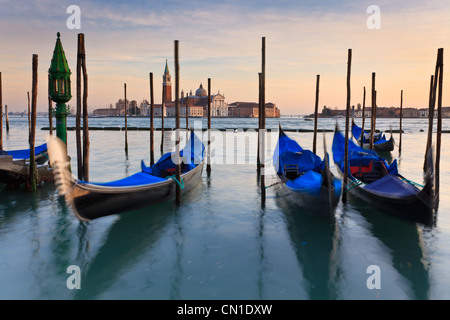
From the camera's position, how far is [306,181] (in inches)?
246

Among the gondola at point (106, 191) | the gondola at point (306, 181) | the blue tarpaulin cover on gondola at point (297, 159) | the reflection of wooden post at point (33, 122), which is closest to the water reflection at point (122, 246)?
the gondola at point (106, 191)

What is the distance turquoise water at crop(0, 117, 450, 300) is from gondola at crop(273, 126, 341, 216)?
17.2 inches

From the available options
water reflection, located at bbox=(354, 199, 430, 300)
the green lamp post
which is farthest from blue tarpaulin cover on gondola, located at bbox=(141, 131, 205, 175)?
water reflection, located at bbox=(354, 199, 430, 300)

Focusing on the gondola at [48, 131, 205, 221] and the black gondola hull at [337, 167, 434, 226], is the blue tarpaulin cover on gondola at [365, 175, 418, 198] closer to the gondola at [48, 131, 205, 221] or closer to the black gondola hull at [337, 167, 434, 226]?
the black gondola hull at [337, 167, 434, 226]

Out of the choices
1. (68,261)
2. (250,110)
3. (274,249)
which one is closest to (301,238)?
(274,249)

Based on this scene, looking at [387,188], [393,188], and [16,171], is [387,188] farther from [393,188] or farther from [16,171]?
[16,171]

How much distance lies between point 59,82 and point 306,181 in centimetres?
830

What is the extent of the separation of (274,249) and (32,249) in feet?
12.4

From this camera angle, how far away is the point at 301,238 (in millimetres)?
5438

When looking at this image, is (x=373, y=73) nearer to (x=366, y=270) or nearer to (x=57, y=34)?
(x=366, y=270)

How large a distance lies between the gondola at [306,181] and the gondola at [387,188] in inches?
35.7

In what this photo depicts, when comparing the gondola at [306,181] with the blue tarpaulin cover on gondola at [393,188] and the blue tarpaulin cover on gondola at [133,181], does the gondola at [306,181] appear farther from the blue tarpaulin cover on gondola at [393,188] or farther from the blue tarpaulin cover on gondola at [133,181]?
the blue tarpaulin cover on gondola at [133,181]

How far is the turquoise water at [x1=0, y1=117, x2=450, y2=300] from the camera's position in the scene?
3.87 meters
